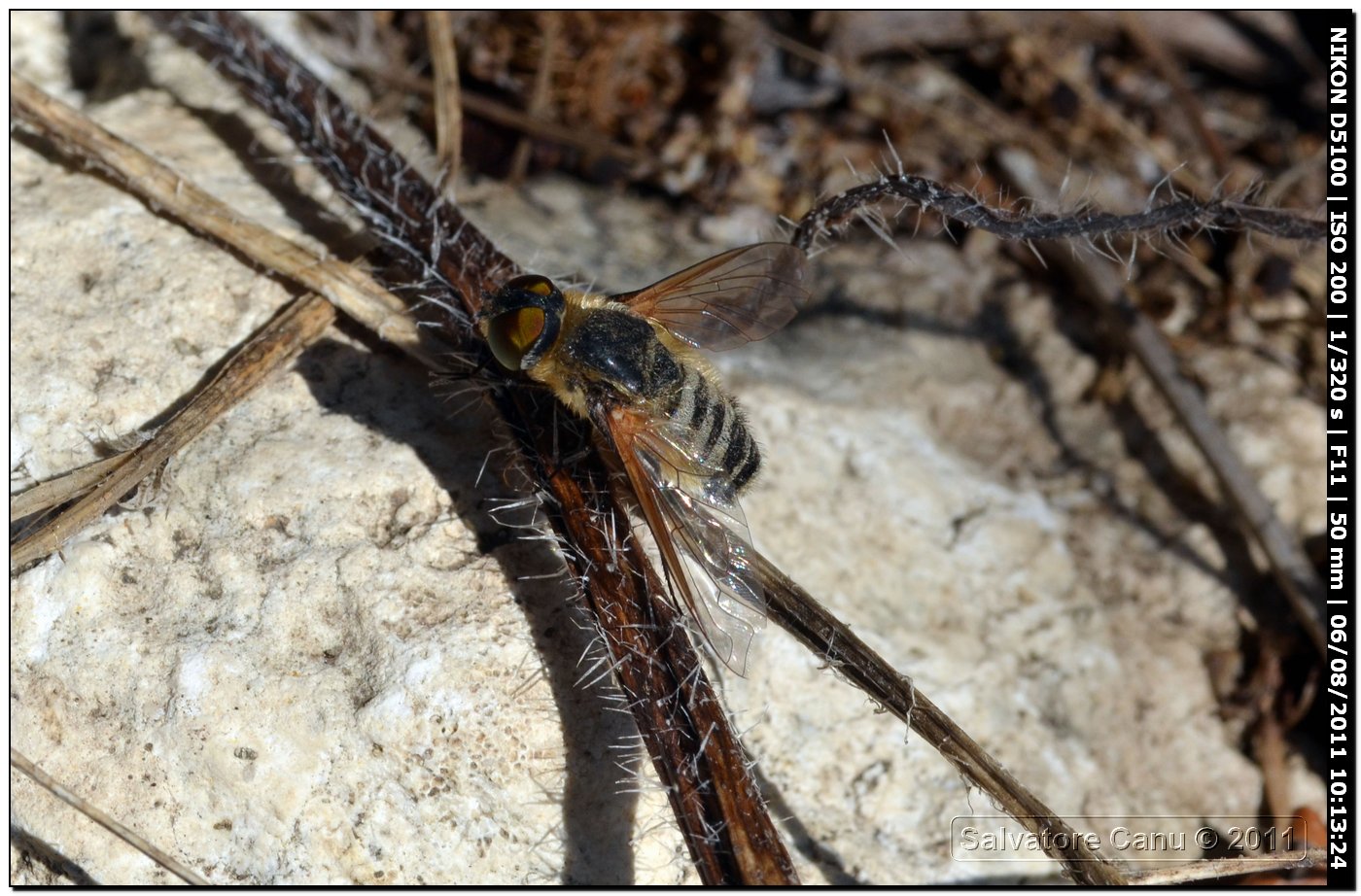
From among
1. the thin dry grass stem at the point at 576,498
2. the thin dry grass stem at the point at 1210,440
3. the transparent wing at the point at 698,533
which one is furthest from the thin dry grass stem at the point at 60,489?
the thin dry grass stem at the point at 1210,440

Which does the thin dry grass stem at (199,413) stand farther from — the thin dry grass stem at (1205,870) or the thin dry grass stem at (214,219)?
the thin dry grass stem at (1205,870)

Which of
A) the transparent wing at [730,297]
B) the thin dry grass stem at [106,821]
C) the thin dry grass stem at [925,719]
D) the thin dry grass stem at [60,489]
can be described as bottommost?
the thin dry grass stem at [106,821]

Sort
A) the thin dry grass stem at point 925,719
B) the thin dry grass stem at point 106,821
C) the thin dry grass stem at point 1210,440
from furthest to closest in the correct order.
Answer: the thin dry grass stem at point 1210,440
the thin dry grass stem at point 925,719
the thin dry grass stem at point 106,821

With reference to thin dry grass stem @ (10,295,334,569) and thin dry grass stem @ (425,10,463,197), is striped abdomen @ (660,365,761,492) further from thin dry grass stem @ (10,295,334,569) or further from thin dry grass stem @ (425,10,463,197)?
thin dry grass stem @ (425,10,463,197)

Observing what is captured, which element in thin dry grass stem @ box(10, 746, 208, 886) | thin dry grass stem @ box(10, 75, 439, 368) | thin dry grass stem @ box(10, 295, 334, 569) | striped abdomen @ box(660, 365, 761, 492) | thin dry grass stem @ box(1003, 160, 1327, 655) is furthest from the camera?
thin dry grass stem @ box(1003, 160, 1327, 655)

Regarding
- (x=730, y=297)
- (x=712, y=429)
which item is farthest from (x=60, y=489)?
(x=730, y=297)

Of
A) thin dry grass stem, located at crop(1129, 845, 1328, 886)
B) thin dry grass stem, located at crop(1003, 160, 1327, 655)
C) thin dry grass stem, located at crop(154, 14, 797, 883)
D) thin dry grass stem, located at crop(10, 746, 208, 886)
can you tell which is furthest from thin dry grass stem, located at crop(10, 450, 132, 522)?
thin dry grass stem, located at crop(1003, 160, 1327, 655)
